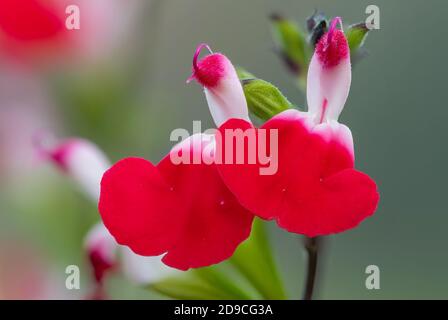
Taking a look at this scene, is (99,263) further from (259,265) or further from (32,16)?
(32,16)

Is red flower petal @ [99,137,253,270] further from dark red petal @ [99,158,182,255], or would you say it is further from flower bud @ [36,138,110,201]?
flower bud @ [36,138,110,201]

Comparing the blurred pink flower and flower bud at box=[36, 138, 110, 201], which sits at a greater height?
the blurred pink flower

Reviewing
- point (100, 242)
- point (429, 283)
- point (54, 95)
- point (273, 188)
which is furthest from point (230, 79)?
point (429, 283)

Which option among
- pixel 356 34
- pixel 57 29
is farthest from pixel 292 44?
pixel 57 29

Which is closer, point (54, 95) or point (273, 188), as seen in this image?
point (273, 188)

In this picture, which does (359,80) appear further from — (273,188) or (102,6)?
(273,188)

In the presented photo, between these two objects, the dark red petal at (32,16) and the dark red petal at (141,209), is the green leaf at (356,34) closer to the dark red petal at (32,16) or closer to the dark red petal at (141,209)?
the dark red petal at (141,209)

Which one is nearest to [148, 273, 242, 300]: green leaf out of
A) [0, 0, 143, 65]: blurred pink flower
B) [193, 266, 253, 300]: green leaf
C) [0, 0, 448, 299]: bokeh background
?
[193, 266, 253, 300]: green leaf
